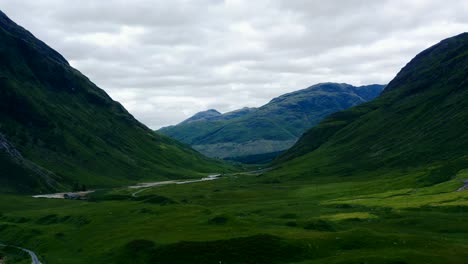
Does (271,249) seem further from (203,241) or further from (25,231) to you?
(25,231)

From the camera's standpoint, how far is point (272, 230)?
10756cm

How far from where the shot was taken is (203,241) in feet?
318

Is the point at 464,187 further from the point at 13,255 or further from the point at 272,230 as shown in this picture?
the point at 13,255

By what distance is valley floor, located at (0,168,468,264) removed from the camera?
3455 inches

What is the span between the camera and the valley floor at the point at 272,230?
87750mm

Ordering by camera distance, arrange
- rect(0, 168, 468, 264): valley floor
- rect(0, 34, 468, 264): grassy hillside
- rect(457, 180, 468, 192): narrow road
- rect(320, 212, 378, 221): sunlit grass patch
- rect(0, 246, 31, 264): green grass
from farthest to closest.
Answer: rect(457, 180, 468, 192): narrow road, rect(320, 212, 378, 221): sunlit grass patch, rect(0, 246, 31, 264): green grass, rect(0, 34, 468, 264): grassy hillside, rect(0, 168, 468, 264): valley floor

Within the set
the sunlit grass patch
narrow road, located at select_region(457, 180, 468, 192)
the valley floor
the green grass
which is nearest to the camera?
the valley floor

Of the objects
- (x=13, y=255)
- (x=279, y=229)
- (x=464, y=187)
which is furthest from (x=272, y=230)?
(x=464, y=187)

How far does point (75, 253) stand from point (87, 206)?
83.3m

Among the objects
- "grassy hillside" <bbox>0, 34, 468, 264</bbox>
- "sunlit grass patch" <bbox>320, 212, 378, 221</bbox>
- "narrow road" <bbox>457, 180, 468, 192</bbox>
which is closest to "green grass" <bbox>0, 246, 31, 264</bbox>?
"grassy hillside" <bbox>0, 34, 468, 264</bbox>

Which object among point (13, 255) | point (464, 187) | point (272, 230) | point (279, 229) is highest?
point (464, 187)

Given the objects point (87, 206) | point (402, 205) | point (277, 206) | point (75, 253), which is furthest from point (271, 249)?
point (87, 206)

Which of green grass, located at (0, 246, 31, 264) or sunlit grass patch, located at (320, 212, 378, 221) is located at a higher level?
sunlit grass patch, located at (320, 212, 378, 221)

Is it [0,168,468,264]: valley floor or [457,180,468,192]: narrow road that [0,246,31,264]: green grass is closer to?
[0,168,468,264]: valley floor
